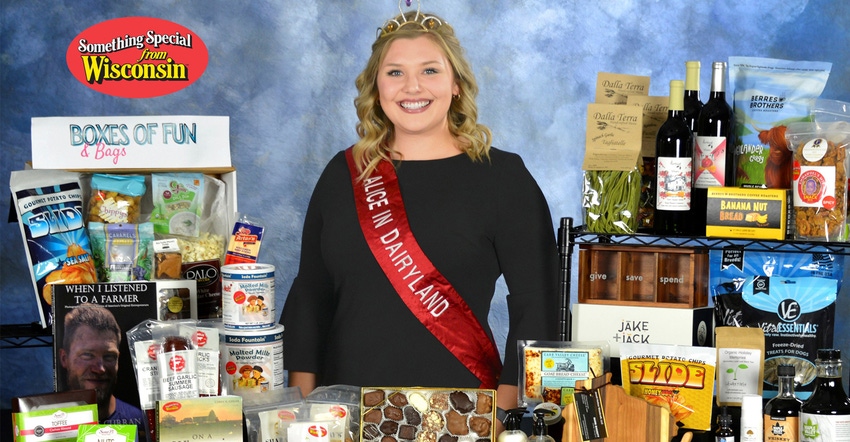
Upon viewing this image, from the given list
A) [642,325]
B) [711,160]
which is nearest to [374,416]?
[642,325]

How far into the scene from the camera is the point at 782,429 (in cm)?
194

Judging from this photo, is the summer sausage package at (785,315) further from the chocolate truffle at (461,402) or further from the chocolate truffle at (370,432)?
the chocolate truffle at (370,432)

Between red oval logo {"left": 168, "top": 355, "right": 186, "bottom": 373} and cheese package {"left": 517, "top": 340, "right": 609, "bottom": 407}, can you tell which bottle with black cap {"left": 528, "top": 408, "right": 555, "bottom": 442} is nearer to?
cheese package {"left": 517, "top": 340, "right": 609, "bottom": 407}

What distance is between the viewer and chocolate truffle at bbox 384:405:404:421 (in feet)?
6.05

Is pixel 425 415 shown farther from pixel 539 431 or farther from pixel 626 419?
pixel 626 419

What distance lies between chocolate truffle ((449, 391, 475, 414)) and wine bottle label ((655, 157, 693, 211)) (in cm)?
73

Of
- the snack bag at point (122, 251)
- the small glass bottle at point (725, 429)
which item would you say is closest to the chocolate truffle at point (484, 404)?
the small glass bottle at point (725, 429)

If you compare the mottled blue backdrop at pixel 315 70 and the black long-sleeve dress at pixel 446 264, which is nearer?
the black long-sleeve dress at pixel 446 264

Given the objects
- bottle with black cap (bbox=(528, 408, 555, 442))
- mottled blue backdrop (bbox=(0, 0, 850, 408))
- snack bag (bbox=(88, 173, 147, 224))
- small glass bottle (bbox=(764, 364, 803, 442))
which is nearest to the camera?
bottle with black cap (bbox=(528, 408, 555, 442))

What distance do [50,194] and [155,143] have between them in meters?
0.30

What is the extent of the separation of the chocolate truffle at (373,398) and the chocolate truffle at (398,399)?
0.07 ft

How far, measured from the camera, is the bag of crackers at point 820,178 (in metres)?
2.12

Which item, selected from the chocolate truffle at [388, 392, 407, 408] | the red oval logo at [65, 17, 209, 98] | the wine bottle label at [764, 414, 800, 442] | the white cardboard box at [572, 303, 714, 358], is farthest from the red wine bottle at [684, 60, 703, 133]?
the red oval logo at [65, 17, 209, 98]

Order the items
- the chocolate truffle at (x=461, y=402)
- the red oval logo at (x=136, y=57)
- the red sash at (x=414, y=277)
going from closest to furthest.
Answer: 1. the chocolate truffle at (x=461, y=402)
2. the red sash at (x=414, y=277)
3. the red oval logo at (x=136, y=57)
